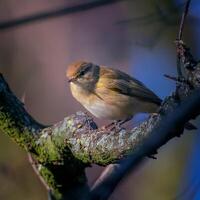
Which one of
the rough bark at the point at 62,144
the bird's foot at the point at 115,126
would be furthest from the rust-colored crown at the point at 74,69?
the rough bark at the point at 62,144

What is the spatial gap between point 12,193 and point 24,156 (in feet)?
1.73

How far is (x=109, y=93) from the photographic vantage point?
3.64 metres

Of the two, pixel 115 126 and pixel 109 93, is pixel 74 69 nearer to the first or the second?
pixel 109 93

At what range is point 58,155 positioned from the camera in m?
2.37

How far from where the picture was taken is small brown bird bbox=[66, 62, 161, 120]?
3.46m

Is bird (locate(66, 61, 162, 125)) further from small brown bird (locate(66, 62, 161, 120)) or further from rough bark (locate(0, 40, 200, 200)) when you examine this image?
rough bark (locate(0, 40, 200, 200))

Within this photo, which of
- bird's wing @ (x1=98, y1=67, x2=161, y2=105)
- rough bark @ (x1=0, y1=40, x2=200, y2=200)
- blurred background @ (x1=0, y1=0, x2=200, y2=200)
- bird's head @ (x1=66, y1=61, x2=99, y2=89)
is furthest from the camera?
blurred background @ (x1=0, y1=0, x2=200, y2=200)

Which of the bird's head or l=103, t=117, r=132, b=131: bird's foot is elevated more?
l=103, t=117, r=132, b=131: bird's foot

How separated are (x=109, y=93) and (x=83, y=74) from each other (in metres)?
0.27

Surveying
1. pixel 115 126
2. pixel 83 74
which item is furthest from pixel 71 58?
pixel 115 126

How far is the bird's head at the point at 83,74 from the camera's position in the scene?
3.77 metres

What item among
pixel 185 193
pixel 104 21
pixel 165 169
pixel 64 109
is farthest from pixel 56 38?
pixel 185 193

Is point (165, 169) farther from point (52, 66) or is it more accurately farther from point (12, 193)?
point (12, 193)

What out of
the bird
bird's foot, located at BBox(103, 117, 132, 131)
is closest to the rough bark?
bird's foot, located at BBox(103, 117, 132, 131)
